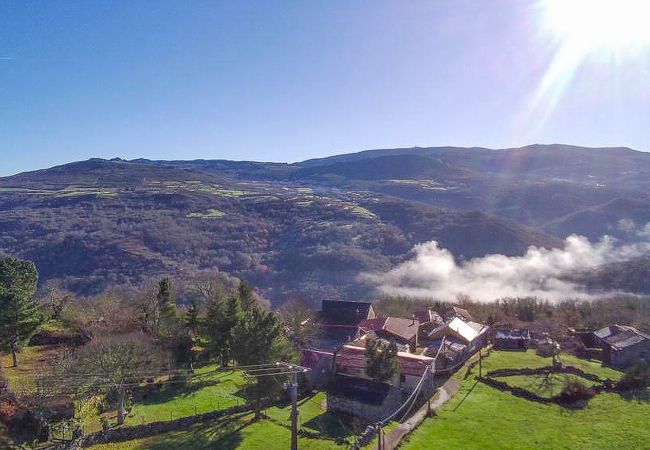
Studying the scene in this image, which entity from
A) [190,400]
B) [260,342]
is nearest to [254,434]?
[260,342]

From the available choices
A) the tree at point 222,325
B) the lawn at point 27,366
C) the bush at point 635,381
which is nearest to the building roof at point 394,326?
the tree at point 222,325

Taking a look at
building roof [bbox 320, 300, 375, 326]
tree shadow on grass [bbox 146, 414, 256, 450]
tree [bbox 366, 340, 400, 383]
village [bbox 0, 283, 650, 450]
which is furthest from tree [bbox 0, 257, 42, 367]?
building roof [bbox 320, 300, 375, 326]

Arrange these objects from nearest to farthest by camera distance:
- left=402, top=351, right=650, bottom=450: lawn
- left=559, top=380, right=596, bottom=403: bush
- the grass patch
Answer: left=402, top=351, right=650, bottom=450: lawn → left=559, top=380, right=596, bottom=403: bush → the grass patch

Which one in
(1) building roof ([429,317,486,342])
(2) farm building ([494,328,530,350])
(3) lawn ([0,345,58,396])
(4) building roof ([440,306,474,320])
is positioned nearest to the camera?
(3) lawn ([0,345,58,396])

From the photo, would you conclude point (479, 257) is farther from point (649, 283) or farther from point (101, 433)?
point (101, 433)

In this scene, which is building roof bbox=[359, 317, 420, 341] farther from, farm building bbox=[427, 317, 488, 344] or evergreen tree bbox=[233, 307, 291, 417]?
evergreen tree bbox=[233, 307, 291, 417]

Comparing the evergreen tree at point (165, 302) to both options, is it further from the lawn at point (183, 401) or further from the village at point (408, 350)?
the village at point (408, 350)
